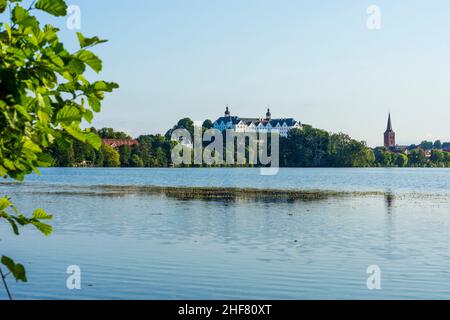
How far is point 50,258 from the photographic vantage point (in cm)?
1708

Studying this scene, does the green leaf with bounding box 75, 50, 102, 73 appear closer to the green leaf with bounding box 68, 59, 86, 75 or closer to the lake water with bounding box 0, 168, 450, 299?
the green leaf with bounding box 68, 59, 86, 75

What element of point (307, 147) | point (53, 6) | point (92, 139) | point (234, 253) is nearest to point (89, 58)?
point (53, 6)

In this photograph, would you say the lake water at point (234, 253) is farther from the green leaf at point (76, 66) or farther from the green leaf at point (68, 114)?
the green leaf at point (76, 66)

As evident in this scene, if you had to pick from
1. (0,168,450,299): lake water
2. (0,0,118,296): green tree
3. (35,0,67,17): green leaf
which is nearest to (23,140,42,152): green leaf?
(0,0,118,296): green tree

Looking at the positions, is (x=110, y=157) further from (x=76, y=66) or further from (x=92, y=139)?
(x=76, y=66)

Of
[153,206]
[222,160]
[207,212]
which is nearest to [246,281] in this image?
[207,212]

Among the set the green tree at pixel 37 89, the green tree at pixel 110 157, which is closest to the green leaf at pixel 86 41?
the green tree at pixel 37 89

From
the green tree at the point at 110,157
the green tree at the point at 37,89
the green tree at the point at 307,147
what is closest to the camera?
the green tree at the point at 37,89

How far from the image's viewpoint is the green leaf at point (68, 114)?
3.30 meters

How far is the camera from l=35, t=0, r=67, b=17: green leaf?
3192 mm

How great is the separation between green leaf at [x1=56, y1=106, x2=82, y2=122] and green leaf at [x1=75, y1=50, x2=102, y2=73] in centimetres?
30

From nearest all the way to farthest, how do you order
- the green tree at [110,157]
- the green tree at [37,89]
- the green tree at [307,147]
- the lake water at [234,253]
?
1. the green tree at [37,89]
2. the lake water at [234,253]
3. the green tree at [110,157]
4. the green tree at [307,147]
